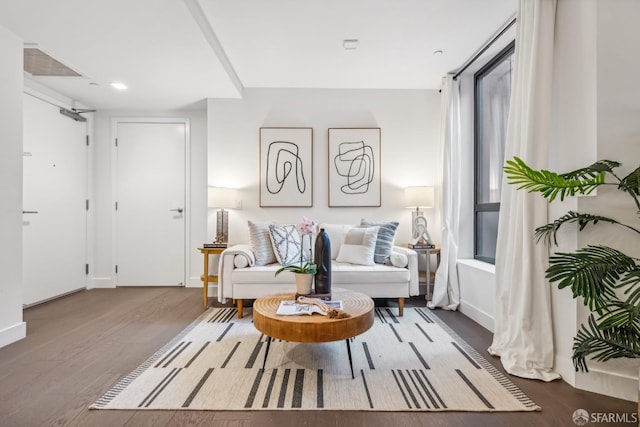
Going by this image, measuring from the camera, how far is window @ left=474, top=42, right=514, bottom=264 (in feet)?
10.5

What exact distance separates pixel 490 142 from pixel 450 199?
700 mm

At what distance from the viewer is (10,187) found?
2594mm

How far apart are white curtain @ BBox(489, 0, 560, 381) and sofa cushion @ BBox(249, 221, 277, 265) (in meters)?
2.17

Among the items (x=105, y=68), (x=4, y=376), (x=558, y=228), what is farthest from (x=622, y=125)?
(x=105, y=68)

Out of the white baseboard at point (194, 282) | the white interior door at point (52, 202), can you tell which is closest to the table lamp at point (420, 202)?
the white baseboard at point (194, 282)

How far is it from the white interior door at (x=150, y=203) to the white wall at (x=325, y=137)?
82 cm

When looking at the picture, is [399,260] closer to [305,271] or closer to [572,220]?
[305,271]

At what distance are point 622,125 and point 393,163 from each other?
2.46 m

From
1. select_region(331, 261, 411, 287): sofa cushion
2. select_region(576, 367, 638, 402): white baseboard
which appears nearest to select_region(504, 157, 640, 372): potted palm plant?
select_region(576, 367, 638, 402): white baseboard

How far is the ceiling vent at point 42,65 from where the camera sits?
2930 millimetres

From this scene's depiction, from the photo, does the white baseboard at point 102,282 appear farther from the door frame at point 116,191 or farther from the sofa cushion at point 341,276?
the sofa cushion at point 341,276

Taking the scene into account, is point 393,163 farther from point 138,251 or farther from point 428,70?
point 138,251

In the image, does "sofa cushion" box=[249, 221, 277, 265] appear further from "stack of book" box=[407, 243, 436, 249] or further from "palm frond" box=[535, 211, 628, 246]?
"palm frond" box=[535, 211, 628, 246]

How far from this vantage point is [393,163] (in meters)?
4.14
